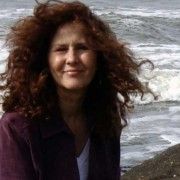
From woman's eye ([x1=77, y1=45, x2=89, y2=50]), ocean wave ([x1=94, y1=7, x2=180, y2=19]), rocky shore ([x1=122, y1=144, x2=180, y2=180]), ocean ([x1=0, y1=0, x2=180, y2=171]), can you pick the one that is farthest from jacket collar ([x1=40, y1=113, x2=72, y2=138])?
ocean wave ([x1=94, y1=7, x2=180, y2=19])

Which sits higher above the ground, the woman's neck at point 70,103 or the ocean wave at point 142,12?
the woman's neck at point 70,103

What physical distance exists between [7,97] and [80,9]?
40 cm

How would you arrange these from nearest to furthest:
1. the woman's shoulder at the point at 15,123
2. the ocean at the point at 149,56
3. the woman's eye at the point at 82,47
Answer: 1. the woman's shoulder at the point at 15,123
2. the woman's eye at the point at 82,47
3. the ocean at the point at 149,56

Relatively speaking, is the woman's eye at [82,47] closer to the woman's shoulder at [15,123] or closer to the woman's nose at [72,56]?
the woman's nose at [72,56]

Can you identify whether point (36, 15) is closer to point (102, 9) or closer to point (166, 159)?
point (166, 159)

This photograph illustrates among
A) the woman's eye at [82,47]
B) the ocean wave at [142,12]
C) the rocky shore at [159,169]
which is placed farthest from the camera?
the ocean wave at [142,12]

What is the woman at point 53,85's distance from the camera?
2.55 meters

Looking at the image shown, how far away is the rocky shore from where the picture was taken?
729 centimetres

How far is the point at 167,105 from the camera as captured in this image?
44.9 ft

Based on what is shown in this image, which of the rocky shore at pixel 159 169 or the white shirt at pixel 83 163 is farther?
the rocky shore at pixel 159 169

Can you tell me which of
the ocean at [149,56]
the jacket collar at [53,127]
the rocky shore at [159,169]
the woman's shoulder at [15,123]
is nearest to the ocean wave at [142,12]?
the ocean at [149,56]

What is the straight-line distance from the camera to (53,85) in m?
2.69

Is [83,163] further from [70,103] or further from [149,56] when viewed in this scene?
[149,56]

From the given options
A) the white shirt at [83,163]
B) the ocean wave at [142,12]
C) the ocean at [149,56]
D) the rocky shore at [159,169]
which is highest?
the white shirt at [83,163]
